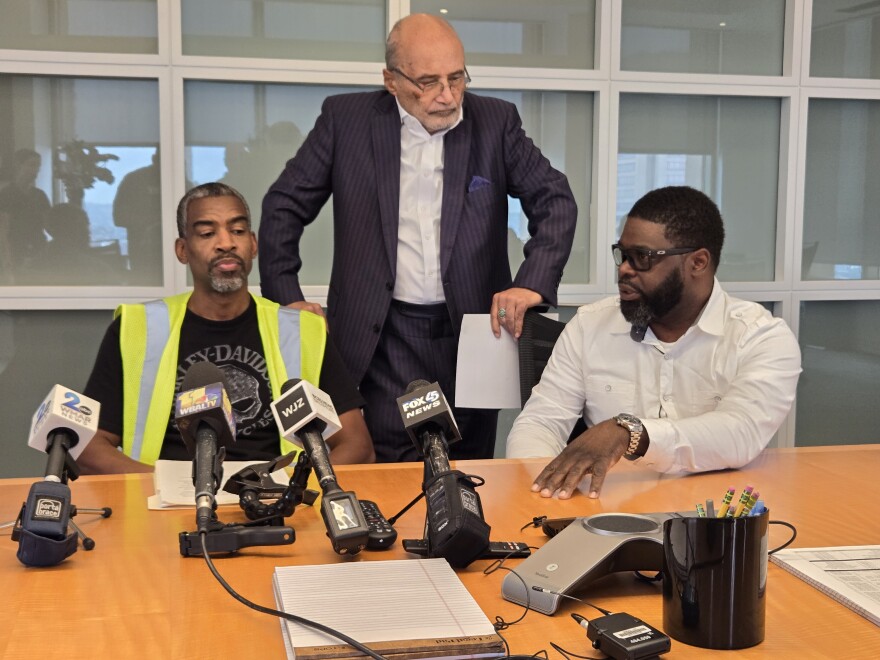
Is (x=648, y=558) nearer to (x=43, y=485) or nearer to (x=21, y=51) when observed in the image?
(x=43, y=485)

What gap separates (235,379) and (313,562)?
127 cm

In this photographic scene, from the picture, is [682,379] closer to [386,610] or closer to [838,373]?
[386,610]

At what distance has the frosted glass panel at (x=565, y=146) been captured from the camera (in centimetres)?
420

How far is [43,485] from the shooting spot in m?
1.44

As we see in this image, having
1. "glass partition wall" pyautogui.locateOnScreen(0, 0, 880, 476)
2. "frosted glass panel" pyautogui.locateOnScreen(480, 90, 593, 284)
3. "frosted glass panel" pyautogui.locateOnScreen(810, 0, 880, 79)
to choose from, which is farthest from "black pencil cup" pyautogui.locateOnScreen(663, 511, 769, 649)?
"frosted glass panel" pyautogui.locateOnScreen(810, 0, 880, 79)

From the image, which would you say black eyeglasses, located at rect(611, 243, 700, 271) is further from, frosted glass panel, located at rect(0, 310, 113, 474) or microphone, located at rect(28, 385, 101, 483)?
frosted glass panel, located at rect(0, 310, 113, 474)

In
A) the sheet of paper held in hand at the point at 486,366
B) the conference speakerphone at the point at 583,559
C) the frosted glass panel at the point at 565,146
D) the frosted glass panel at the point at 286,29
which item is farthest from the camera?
the frosted glass panel at the point at 565,146

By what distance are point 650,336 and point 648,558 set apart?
4.22 feet

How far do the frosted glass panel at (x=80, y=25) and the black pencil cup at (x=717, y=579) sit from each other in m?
3.26

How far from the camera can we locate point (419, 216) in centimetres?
311

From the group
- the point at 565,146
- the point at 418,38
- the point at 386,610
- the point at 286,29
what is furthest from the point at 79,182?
the point at 386,610

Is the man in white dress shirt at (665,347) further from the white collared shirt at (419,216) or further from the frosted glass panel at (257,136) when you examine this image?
the frosted glass panel at (257,136)

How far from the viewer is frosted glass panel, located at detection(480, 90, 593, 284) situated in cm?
420

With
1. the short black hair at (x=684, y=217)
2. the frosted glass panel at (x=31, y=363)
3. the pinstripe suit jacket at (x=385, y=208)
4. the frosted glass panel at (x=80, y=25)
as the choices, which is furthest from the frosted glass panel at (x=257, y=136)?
the short black hair at (x=684, y=217)
